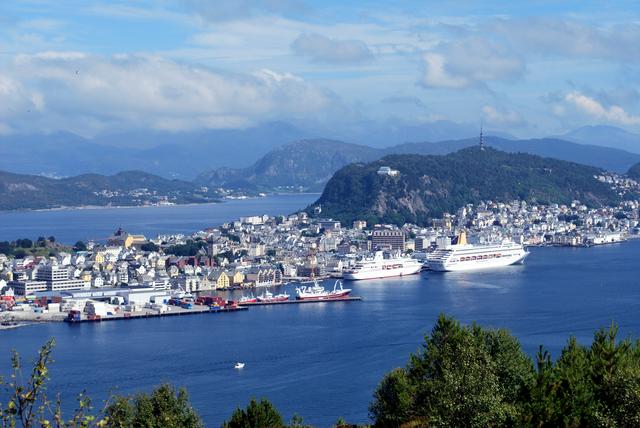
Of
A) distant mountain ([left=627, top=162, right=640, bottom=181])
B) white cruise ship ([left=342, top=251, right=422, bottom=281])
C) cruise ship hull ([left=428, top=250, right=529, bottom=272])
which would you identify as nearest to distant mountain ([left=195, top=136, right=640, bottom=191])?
distant mountain ([left=627, top=162, right=640, bottom=181])

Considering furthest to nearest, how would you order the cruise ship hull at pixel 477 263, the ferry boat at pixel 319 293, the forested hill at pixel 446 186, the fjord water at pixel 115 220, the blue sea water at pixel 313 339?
the forested hill at pixel 446 186 < the fjord water at pixel 115 220 < the cruise ship hull at pixel 477 263 < the ferry boat at pixel 319 293 < the blue sea water at pixel 313 339

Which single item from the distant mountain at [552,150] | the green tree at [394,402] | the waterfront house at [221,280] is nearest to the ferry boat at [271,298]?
the waterfront house at [221,280]

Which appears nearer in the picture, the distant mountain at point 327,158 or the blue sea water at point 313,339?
the blue sea water at point 313,339

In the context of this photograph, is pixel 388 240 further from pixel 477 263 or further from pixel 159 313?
pixel 159 313

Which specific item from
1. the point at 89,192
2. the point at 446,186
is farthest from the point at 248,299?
the point at 89,192

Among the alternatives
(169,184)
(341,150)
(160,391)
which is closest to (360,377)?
(160,391)

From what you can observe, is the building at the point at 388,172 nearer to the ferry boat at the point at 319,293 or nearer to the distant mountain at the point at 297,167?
the ferry boat at the point at 319,293

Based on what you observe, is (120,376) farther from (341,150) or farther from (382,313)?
(341,150)
